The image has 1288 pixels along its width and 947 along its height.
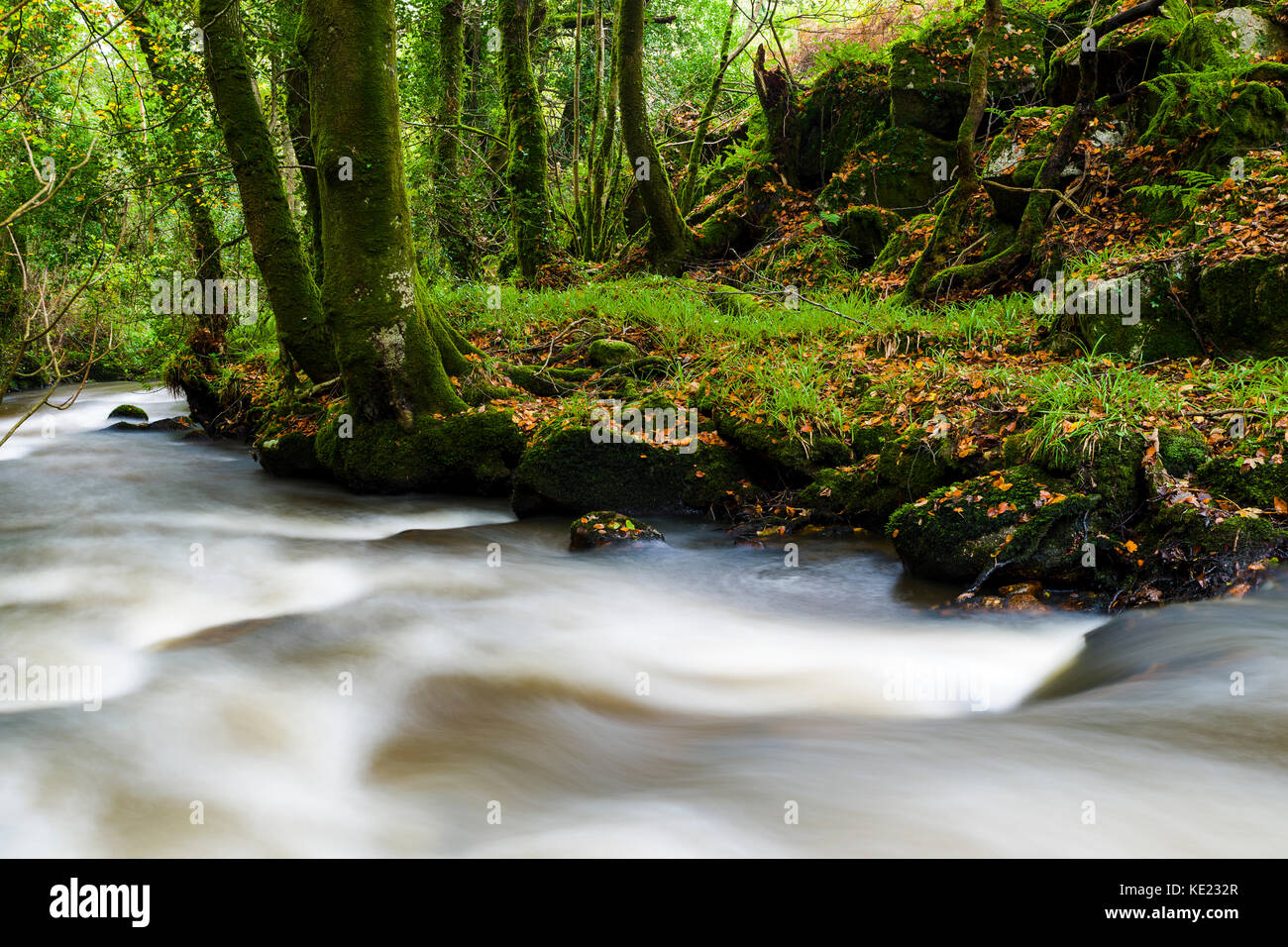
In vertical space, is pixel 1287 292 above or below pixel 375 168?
below

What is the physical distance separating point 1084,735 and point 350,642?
3809mm

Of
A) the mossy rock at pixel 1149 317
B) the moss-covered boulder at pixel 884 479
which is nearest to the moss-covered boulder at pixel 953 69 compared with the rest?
the mossy rock at pixel 1149 317

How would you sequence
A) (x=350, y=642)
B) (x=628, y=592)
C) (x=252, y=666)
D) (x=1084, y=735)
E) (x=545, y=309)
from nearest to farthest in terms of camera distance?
(x=1084, y=735)
(x=252, y=666)
(x=350, y=642)
(x=628, y=592)
(x=545, y=309)

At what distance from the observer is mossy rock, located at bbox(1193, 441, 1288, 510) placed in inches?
195

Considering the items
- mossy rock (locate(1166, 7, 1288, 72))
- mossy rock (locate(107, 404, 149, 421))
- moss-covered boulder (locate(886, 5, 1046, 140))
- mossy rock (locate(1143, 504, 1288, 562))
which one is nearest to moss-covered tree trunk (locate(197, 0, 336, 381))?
mossy rock (locate(107, 404, 149, 421))

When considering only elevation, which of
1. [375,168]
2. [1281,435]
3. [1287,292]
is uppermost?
[375,168]

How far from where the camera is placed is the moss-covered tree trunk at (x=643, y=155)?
11.9 m

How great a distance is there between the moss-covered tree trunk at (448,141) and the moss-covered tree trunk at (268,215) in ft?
13.9

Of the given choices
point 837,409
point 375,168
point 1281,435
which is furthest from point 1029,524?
point 375,168

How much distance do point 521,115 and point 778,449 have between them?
782cm

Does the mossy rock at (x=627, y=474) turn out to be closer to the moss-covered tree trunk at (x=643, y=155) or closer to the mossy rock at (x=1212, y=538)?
the mossy rock at (x=1212, y=538)

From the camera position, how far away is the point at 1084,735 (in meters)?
3.48

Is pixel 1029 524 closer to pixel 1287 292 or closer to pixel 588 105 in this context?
pixel 1287 292

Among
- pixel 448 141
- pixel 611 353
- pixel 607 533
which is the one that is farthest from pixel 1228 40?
pixel 448 141
